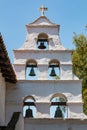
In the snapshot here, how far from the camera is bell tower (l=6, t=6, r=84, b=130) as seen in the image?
1362 cm

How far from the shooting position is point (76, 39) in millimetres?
21469

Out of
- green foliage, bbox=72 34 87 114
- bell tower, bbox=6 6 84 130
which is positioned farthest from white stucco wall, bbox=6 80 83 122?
green foliage, bbox=72 34 87 114

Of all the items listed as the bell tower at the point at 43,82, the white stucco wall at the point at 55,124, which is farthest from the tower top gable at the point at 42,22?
the white stucco wall at the point at 55,124

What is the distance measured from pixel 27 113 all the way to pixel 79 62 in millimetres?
7503

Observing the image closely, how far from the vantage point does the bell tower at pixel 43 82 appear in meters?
13.6

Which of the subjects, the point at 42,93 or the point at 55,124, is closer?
the point at 55,124

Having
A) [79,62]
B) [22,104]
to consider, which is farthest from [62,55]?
[79,62]

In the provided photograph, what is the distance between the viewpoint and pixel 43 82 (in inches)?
553

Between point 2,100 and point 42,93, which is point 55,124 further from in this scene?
point 2,100

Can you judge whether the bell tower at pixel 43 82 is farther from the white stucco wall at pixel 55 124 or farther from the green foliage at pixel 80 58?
the green foliage at pixel 80 58

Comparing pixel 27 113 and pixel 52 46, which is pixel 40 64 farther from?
pixel 27 113

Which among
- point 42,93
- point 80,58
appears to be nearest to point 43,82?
point 42,93

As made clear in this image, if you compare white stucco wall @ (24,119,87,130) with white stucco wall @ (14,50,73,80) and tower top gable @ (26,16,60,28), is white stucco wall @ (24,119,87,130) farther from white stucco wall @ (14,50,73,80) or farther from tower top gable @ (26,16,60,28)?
tower top gable @ (26,16,60,28)

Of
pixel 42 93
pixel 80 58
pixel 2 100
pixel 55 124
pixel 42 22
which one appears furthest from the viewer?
pixel 80 58
